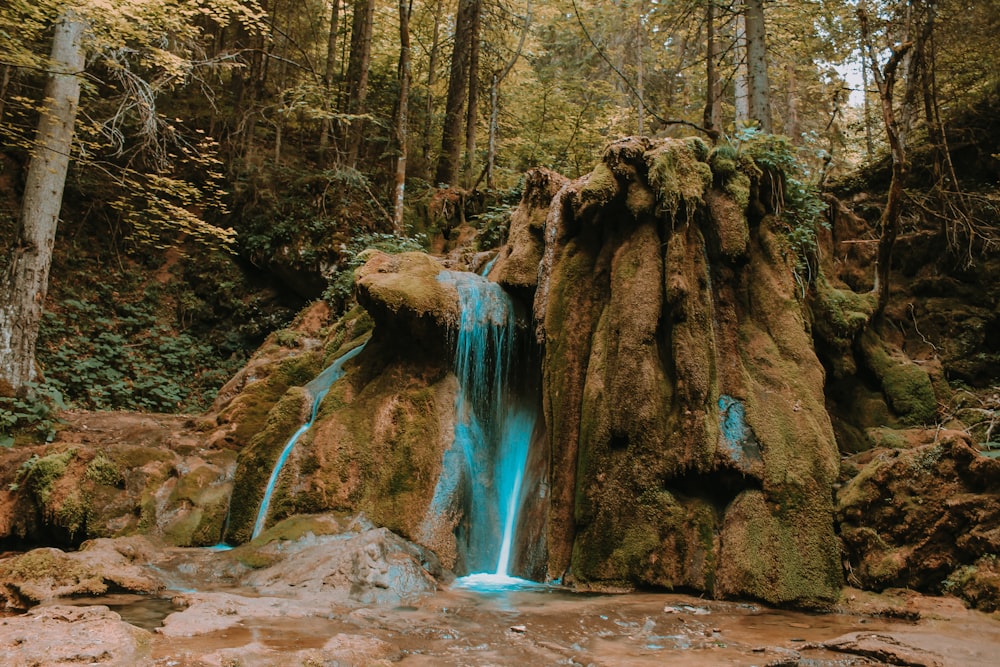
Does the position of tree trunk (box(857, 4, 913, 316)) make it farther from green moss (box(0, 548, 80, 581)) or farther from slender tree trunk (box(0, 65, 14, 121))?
slender tree trunk (box(0, 65, 14, 121))

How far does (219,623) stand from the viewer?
448cm

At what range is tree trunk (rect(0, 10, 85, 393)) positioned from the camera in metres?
9.58

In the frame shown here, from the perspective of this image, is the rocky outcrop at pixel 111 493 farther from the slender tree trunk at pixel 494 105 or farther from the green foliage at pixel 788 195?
the slender tree trunk at pixel 494 105

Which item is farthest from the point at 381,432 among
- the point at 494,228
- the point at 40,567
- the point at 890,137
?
the point at 890,137

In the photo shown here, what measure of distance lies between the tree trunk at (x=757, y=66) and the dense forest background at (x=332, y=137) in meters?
0.04

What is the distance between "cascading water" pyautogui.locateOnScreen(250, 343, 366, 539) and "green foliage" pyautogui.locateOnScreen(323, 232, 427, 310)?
3.12 metres

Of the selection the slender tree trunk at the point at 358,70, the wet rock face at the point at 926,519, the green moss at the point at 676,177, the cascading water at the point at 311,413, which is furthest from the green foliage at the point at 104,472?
the slender tree trunk at the point at 358,70

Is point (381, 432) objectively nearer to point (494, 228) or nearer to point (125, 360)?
point (494, 228)

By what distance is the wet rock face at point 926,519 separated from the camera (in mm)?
5676

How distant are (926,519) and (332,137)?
16212 millimetres

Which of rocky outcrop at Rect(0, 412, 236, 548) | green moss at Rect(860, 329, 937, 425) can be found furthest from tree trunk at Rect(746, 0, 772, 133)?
rocky outcrop at Rect(0, 412, 236, 548)

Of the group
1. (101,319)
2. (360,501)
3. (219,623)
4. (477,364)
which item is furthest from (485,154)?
(219,623)

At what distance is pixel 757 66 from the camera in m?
11.3

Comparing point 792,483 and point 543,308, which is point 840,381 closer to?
point 792,483
